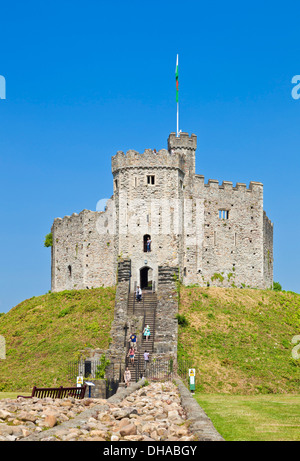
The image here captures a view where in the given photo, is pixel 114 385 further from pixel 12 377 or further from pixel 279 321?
pixel 279 321

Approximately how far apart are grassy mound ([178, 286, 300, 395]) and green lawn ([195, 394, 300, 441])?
36.3 feet

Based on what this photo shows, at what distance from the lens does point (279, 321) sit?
49.4 m

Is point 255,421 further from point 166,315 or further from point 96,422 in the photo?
point 166,315

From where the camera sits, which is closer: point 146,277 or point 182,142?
point 146,277

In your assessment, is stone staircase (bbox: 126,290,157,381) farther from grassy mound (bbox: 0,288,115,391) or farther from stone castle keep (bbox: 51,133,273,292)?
stone castle keep (bbox: 51,133,273,292)

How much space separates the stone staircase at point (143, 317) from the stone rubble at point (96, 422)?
16083 mm

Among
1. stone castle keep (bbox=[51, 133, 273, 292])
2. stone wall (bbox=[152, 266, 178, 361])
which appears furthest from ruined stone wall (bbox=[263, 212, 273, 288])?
stone wall (bbox=[152, 266, 178, 361])

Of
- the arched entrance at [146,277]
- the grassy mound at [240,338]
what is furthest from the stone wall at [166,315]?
the arched entrance at [146,277]

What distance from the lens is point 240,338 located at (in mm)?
44750

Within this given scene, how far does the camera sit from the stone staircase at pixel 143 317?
4104cm

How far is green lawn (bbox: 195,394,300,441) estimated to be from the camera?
16969 mm

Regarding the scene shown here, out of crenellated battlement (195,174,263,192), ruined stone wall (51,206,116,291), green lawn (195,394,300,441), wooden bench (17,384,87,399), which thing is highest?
crenellated battlement (195,174,263,192)

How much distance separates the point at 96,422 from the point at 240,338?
92.6 ft

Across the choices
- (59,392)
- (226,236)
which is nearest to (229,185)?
(226,236)
